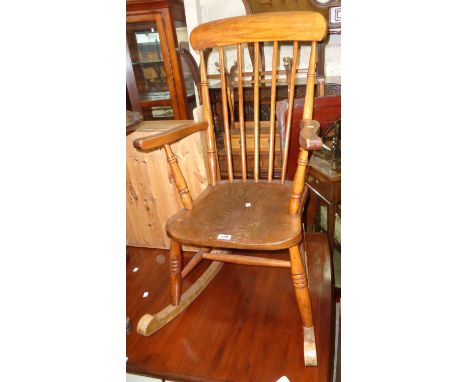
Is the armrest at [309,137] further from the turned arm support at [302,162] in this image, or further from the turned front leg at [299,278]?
the turned front leg at [299,278]

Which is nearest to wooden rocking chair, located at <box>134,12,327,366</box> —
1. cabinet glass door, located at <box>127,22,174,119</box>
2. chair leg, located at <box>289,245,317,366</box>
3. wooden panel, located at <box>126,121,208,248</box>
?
chair leg, located at <box>289,245,317,366</box>

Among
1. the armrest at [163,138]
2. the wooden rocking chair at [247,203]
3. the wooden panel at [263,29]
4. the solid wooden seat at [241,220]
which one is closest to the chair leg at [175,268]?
the wooden rocking chair at [247,203]

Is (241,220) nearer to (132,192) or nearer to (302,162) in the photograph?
(302,162)

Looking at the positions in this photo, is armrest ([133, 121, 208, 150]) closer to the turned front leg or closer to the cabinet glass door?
the turned front leg

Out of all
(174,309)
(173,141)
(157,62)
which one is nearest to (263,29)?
(173,141)

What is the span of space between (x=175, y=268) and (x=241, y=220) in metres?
0.33

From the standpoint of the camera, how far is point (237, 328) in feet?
3.61

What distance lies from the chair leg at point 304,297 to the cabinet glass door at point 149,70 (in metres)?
2.26

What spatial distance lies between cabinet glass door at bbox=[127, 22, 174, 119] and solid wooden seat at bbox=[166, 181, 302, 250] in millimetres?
1905

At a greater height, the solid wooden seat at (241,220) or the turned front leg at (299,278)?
the solid wooden seat at (241,220)

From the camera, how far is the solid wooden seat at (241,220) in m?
0.87

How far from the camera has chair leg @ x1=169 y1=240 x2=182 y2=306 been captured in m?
1.08
